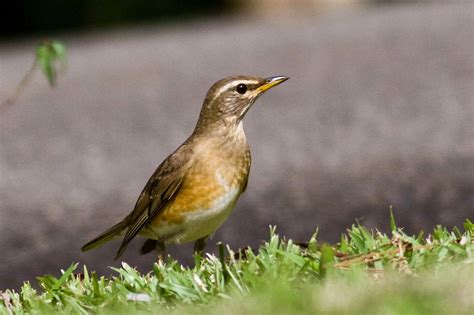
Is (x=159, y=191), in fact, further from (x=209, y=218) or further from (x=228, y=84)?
(x=228, y=84)

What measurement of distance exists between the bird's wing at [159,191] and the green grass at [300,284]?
2.00ft

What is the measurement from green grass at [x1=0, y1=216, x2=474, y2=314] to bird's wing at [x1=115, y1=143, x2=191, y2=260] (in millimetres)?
609

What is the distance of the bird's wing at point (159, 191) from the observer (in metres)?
5.91

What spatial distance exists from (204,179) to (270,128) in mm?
6909

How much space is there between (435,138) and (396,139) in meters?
0.41

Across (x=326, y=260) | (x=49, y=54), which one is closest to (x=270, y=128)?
(x=49, y=54)

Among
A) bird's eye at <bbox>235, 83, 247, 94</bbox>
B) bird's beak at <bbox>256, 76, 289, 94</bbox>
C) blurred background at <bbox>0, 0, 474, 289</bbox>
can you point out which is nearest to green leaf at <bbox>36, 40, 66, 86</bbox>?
bird's eye at <bbox>235, 83, 247, 94</bbox>

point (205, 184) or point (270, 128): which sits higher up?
point (205, 184)

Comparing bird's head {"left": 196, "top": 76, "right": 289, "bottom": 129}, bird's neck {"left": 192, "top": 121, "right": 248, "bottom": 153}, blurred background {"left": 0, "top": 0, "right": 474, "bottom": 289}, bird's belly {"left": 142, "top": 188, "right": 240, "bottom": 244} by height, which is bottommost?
blurred background {"left": 0, "top": 0, "right": 474, "bottom": 289}

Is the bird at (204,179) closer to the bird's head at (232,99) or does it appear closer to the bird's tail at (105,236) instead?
the bird's head at (232,99)

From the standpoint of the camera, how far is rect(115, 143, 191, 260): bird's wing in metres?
5.91

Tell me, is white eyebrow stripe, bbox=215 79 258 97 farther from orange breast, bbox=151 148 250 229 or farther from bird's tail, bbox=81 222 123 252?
bird's tail, bbox=81 222 123 252

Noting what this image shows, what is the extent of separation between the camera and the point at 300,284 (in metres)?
4.57

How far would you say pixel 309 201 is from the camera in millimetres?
9648
